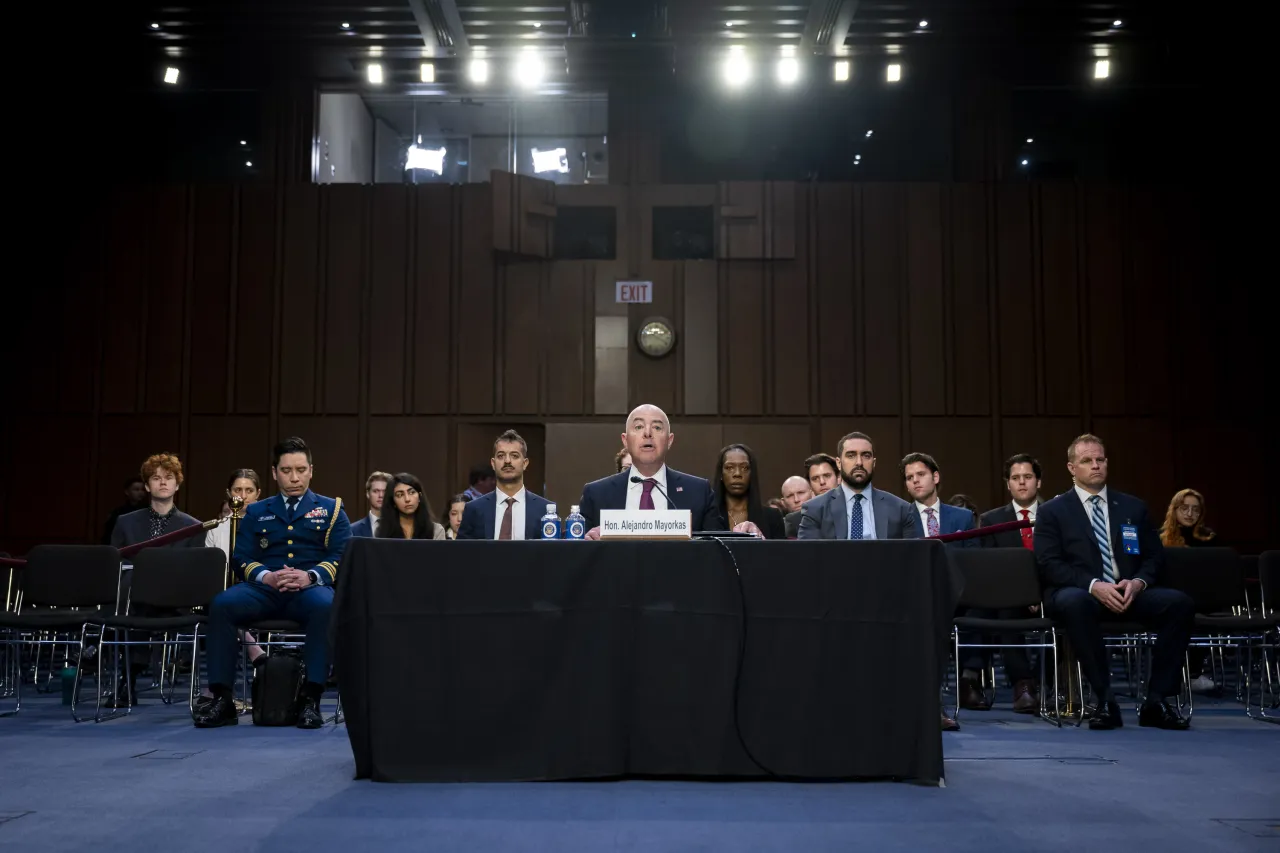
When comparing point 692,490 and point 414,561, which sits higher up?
point 692,490

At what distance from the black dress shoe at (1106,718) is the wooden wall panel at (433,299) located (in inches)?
297

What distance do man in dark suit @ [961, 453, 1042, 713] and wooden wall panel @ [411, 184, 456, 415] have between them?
6.14 meters

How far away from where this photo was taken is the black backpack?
15.4 feet

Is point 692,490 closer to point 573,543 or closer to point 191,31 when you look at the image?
point 573,543

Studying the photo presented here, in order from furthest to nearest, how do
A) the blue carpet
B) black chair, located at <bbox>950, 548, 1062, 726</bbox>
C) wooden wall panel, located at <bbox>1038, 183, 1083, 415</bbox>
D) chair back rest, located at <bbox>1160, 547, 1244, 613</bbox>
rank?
1. wooden wall panel, located at <bbox>1038, 183, 1083, 415</bbox>
2. chair back rest, located at <bbox>1160, 547, 1244, 613</bbox>
3. black chair, located at <bbox>950, 548, 1062, 726</bbox>
4. the blue carpet

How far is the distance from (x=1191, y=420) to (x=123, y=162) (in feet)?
37.8

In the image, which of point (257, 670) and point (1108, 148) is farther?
point (1108, 148)

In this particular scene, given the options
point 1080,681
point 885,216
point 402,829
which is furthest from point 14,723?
point 885,216

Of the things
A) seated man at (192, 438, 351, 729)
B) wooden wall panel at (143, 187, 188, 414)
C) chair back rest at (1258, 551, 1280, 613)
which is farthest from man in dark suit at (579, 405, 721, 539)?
wooden wall panel at (143, 187, 188, 414)

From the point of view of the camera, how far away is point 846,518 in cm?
517

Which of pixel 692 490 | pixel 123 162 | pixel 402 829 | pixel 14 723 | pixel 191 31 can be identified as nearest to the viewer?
pixel 402 829

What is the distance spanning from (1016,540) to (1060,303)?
17.1ft

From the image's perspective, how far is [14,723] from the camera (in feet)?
15.8

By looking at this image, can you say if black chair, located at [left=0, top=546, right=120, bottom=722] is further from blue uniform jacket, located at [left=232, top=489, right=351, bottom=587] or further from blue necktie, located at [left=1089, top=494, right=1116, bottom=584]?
blue necktie, located at [left=1089, top=494, right=1116, bottom=584]
